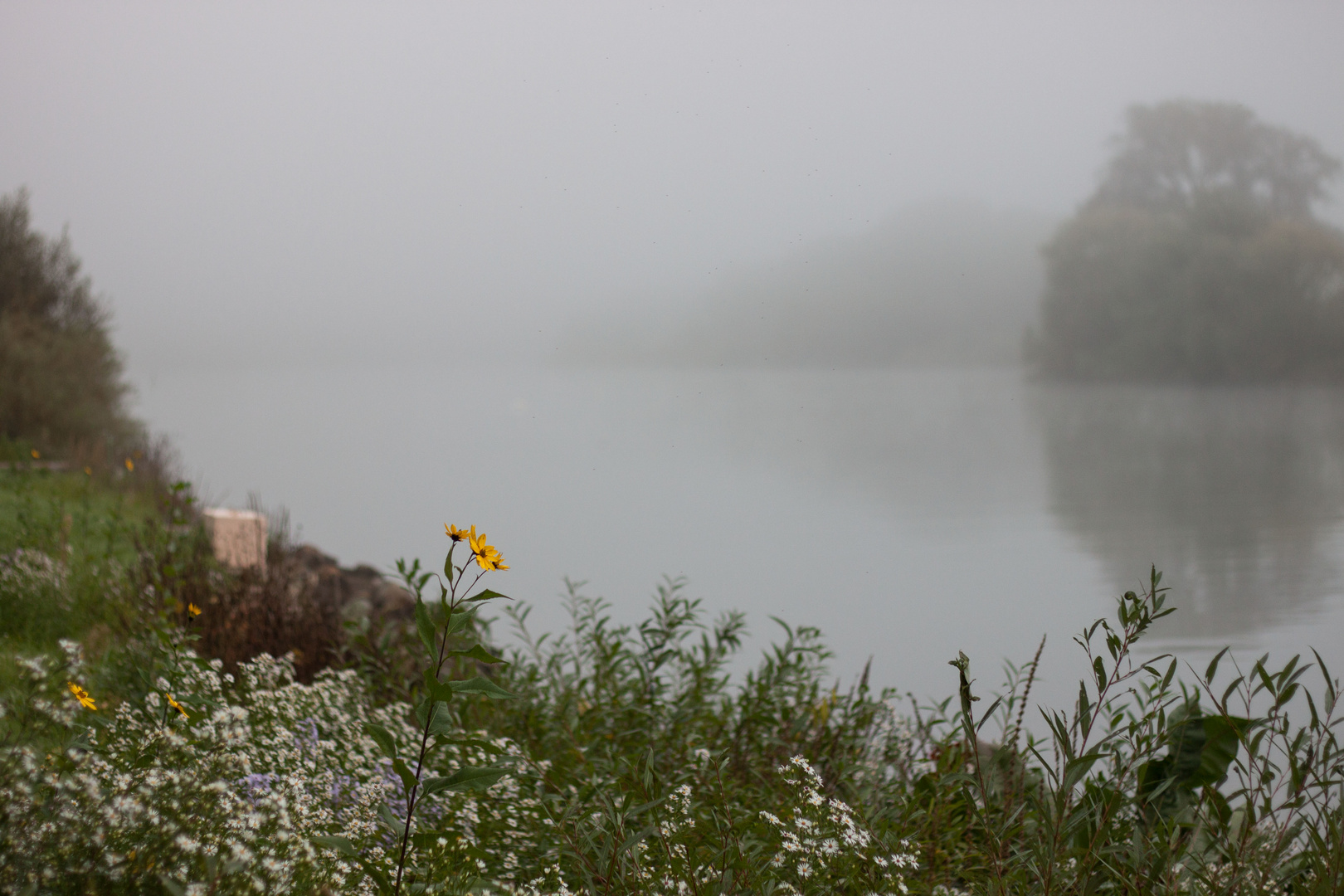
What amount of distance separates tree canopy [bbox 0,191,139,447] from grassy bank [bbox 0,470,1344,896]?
6.74 m

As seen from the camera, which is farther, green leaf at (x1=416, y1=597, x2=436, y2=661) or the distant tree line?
the distant tree line

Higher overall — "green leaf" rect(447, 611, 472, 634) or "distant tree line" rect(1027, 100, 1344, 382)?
"distant tree line" rect(1027, 100, 1344, 382)

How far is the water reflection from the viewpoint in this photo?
3.96 meters

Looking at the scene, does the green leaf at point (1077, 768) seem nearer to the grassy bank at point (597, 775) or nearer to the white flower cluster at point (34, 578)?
the grassy bank at point (597, 775)

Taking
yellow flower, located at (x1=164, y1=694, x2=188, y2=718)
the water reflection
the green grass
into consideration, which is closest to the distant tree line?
the water reflection

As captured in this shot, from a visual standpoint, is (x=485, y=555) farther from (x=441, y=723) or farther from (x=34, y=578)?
(x=34, y=578)

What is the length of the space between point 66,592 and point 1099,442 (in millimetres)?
6468

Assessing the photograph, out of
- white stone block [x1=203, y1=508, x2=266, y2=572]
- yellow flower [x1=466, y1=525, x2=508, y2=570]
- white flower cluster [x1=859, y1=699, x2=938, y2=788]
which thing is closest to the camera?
yellow flower [x1=466, y1=525, x2=508, y2=570]

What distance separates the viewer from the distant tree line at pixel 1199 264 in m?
4.86

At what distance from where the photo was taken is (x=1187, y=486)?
18.3ft

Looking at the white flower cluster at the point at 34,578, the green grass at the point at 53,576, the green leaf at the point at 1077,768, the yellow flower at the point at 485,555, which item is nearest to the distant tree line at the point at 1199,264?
the green leaf at the point at 1077,768

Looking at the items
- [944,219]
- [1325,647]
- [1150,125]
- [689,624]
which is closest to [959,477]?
[944,219]

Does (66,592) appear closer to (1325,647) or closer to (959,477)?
(1325,647)

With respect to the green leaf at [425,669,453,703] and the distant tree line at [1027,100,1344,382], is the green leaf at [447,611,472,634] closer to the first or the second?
the green leaf at [425,669,453,703]
